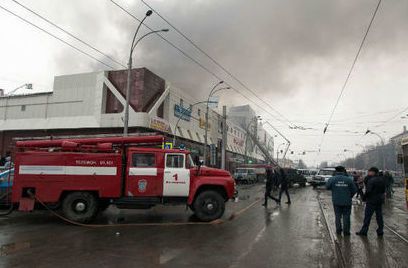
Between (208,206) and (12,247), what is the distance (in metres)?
6.11

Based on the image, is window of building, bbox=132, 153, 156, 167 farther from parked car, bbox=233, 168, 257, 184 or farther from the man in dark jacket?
parked car, bbox=233, 168, 257, 184

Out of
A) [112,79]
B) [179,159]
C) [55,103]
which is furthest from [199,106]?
[179,159]

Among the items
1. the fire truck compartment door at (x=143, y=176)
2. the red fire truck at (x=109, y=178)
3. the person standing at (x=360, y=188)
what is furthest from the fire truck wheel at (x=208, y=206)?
the person standing at (x=360, y=188)

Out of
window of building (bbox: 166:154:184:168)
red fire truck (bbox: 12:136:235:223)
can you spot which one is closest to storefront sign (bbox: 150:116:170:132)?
red fire truck (bbox: 12:136:235:223)

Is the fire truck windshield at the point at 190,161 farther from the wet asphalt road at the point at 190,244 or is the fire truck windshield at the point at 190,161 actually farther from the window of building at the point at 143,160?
the wet asphalt road at the point at 190,244

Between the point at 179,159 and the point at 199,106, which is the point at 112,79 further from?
the point at 179,159

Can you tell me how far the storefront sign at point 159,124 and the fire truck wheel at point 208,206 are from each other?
26053 millimetres

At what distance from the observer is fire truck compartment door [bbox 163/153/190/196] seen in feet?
41.0

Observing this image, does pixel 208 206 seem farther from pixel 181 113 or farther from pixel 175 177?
pixel 181 113

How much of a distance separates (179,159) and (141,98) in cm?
2639

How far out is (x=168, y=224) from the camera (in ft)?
38.9

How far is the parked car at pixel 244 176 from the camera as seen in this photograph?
49844 millimetres

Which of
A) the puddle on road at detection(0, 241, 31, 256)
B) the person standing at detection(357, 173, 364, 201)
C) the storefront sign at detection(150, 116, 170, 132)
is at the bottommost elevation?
the puddle on road at detection(0, 241, 31, 256)

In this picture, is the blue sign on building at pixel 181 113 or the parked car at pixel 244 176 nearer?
the blue sign on building at pixel 181 113
